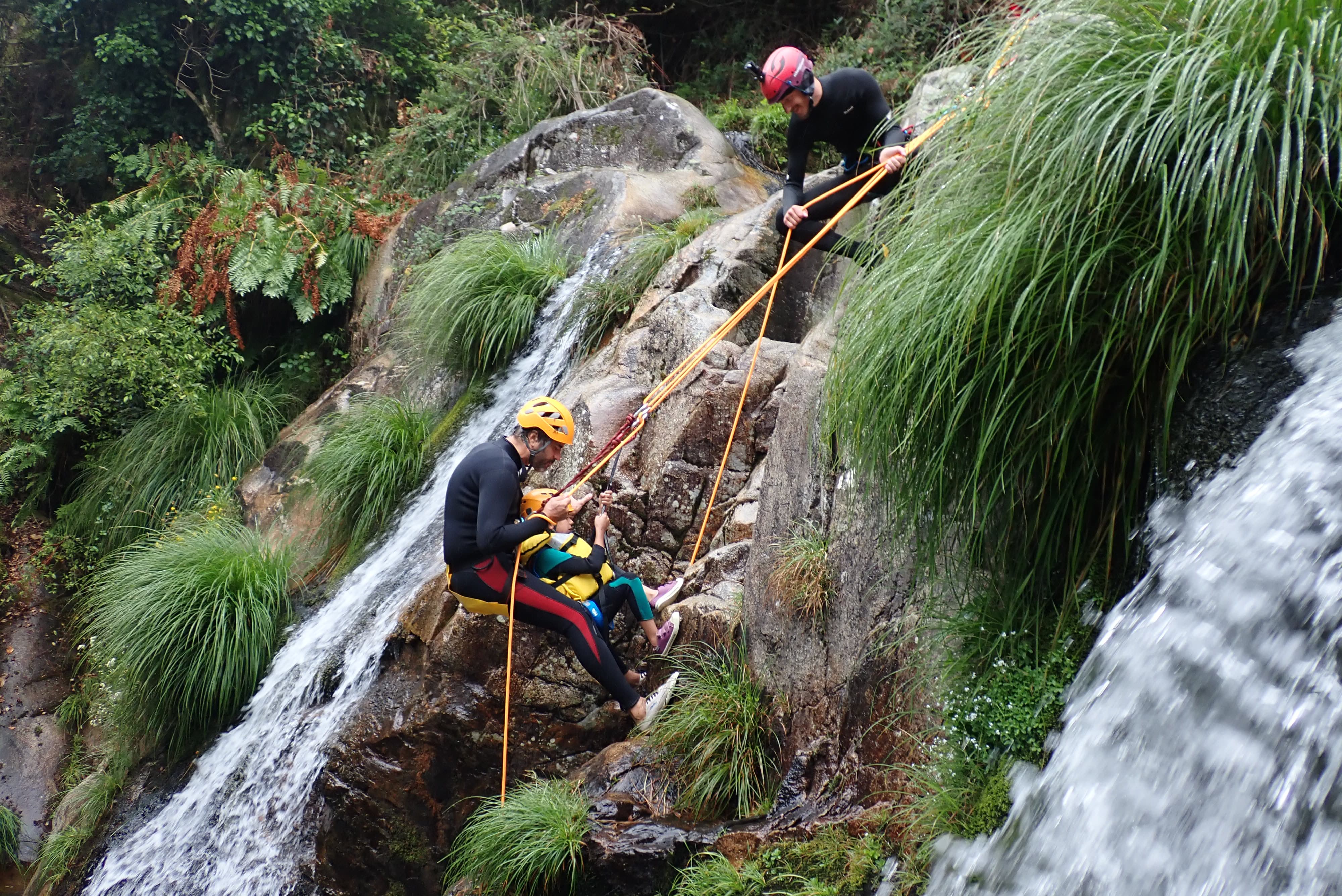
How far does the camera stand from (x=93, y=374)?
942 centimetres

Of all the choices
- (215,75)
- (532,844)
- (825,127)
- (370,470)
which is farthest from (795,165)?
(215,75)

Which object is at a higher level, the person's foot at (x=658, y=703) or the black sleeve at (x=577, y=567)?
the black sleeve at (x=577, y=567)

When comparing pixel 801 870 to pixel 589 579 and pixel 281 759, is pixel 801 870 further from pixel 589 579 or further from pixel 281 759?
pixel 281 759

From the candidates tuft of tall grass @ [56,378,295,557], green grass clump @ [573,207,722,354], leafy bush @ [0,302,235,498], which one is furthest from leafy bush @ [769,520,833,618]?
leafy bush @ [0,302,235,498]

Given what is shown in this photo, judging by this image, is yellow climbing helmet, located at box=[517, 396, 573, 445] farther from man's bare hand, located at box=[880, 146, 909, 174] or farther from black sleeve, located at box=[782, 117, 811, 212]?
man's bare hand, located at box=[880, 146, 909, 174]

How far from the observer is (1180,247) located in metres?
2.79

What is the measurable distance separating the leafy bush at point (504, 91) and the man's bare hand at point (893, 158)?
Answer: 672cm

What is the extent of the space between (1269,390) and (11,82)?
47.3 ft

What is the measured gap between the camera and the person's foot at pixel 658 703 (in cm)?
514

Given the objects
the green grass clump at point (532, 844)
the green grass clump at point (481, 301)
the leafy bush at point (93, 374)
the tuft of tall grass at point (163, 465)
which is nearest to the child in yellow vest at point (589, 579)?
the green grass clump at point (532, 844)

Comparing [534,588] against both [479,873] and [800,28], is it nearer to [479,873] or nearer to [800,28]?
[479,873]

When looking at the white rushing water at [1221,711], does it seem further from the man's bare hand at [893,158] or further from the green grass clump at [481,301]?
the green grass clump at [481,301]

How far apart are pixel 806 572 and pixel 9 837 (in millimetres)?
7043

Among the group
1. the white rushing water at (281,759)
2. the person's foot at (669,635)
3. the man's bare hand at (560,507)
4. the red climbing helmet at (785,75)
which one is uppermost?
the red climbing helmet at (785,75)
